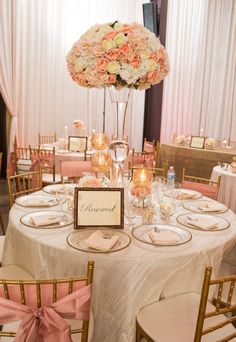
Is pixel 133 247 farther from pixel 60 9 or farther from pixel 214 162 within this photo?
pixel 60 9

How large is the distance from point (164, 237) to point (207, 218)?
0.48 meters

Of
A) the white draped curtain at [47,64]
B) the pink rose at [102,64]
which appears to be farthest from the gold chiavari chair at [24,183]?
the white draped curtain at [47,64]

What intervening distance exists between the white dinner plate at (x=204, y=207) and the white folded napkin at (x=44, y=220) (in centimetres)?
90

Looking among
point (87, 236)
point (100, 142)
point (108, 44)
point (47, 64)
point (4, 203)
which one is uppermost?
point (47, 64)

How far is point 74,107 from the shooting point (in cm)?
689

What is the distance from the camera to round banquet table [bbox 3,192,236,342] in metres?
1.66

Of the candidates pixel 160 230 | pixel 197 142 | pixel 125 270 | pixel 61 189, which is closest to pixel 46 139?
pixel 197 142

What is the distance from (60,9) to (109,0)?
112cm

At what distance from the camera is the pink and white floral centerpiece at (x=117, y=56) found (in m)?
2.01

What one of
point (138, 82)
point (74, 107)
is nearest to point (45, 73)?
point (74, 107)

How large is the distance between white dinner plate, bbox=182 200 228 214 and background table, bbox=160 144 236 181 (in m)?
2.41

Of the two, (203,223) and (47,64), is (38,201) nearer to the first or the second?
(203,223)

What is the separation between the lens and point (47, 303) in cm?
127

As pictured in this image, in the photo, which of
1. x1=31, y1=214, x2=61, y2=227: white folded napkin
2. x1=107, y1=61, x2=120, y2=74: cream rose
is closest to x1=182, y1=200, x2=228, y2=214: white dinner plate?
x1=31, y1=214, x2=61, y2=227: white folded napkin
